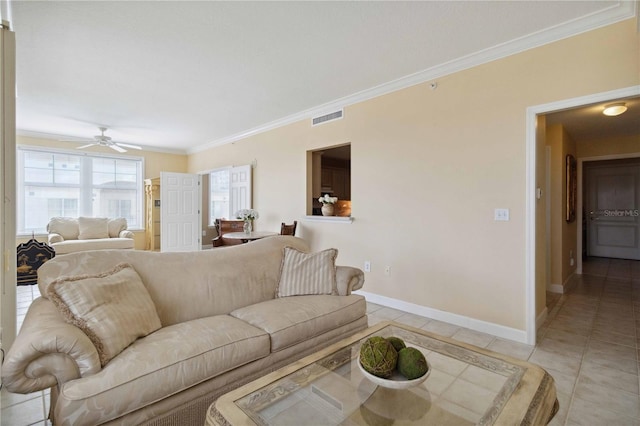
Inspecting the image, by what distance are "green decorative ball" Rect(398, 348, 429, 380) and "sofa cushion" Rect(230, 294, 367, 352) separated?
2.62 feet

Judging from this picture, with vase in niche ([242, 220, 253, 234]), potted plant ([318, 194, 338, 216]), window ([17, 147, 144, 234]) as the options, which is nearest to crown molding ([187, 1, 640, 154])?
potted plant ([318, 194, 338, 216])

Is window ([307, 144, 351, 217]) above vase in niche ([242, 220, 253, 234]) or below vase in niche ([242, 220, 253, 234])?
above

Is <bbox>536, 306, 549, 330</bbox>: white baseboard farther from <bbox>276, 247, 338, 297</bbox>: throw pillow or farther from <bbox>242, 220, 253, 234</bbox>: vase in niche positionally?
<bbox>242, 220, 253, 234</bbox>: vase in niche

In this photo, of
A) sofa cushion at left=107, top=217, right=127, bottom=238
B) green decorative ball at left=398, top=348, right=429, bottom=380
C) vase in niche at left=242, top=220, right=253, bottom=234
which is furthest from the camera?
sofa cushion at left=107, top=217, right=127, bottom=238

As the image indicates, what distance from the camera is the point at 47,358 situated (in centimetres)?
124

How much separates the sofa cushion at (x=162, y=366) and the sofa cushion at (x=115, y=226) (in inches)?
226

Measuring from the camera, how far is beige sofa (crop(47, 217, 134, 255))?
18.1ft

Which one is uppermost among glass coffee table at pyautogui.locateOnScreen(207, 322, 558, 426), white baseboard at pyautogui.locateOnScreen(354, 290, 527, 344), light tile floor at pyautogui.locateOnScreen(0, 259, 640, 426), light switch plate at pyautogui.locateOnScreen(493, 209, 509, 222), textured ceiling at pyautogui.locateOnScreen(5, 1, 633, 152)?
textured ceiling at pyautogui.locateOnScreen(5, 1, 633, 152)

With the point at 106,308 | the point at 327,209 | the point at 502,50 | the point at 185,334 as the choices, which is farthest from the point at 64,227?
the point at 502,50

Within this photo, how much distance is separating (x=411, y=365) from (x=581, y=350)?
2.26 metres

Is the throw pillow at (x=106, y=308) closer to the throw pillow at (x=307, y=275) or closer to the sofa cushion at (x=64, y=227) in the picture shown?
the throw pillow at (x=307, y=275)

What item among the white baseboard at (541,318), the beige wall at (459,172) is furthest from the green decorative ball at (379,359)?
the white baseboard at (541,318)

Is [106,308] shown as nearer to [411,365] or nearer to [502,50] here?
[411,365]

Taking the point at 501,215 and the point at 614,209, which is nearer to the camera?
the point at 501,215
